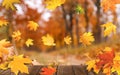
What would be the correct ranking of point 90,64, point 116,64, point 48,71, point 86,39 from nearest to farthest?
point 116,64
point 48,71
point 90,64
point 86,39

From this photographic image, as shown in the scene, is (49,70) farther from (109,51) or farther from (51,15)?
(51,15)

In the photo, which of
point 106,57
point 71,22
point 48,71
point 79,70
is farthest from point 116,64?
point 71,22

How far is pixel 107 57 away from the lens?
3730 mm

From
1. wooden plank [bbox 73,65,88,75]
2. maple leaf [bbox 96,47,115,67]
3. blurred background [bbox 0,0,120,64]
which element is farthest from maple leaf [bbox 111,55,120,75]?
blurred background [bbox 0,0,120,64]

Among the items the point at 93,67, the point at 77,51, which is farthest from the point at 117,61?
the point at 77,51

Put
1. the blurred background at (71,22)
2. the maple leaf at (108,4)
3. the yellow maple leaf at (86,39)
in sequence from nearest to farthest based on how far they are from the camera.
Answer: the maple leaf at (108,4)
the yellow maple leaf at (86,39)
the blurred background at (71,22)

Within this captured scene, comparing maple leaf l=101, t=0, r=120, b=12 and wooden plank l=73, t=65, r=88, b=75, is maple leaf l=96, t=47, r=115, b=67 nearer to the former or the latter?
wooden plank l=73, t=65, r=88, b=75

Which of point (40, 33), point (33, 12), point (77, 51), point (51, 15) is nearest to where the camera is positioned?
point (77, 51)

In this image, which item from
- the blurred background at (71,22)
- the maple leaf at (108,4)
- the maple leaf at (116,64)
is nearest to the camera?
the maple leaf at (116,64)

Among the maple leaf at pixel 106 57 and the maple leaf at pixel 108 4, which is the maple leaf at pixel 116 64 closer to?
the maple leaf at pixel 106 57

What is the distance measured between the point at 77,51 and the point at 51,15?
1451 centimetres


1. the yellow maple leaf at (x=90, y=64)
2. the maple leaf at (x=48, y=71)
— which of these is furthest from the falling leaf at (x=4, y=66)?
the yellow maple leaf at (x=90, y=64)

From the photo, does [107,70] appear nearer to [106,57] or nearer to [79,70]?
[106,57]

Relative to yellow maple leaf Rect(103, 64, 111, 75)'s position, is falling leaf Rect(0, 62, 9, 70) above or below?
above
